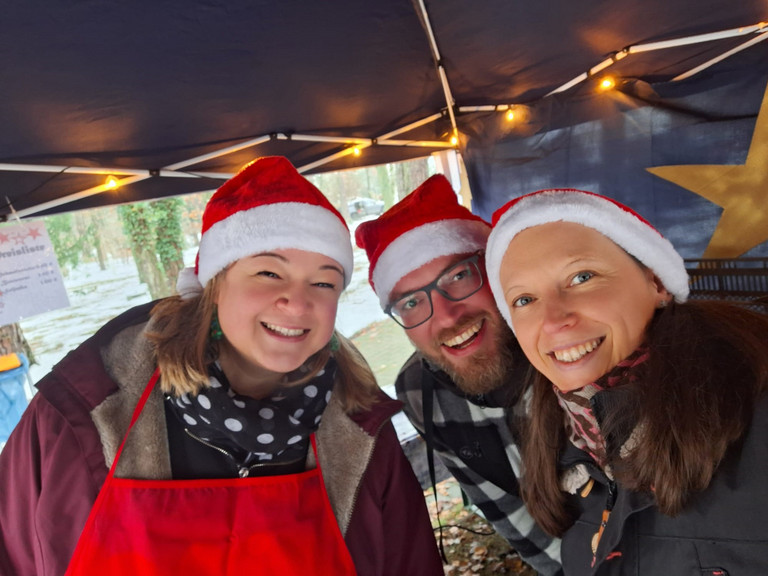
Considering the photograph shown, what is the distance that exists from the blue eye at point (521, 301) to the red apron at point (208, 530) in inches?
34.4

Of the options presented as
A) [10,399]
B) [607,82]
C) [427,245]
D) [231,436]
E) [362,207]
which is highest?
[362,207]

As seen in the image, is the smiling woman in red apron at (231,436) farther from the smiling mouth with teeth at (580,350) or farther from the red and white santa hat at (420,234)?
the smiling mouth with teeth at (580,350)

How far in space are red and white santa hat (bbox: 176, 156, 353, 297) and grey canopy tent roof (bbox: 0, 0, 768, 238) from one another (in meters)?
0.64

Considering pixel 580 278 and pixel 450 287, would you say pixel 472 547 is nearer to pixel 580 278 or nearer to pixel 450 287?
pixel 450 287

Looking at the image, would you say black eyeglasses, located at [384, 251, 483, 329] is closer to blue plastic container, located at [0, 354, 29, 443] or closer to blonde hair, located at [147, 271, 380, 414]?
blonde hair, located at [147, 271, 380, 414]

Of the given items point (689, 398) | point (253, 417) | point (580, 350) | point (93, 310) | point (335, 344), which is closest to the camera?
point (689, 398)

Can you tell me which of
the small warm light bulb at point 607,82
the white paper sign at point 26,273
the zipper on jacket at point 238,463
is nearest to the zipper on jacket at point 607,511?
the zipper on jacket at point 238,463

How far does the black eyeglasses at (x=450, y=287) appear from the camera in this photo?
201 cm

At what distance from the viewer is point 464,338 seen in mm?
1927

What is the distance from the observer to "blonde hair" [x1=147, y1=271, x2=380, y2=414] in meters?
1.47

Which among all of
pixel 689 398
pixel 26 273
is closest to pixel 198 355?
pixel 689 398

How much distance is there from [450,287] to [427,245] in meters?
0.20

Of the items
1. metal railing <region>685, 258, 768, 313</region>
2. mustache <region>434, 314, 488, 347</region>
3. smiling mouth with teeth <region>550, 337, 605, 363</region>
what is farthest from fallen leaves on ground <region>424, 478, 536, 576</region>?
smiling mouth with teeth <region>550, 337, 605, 363</region>

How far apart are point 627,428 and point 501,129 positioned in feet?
10.7
